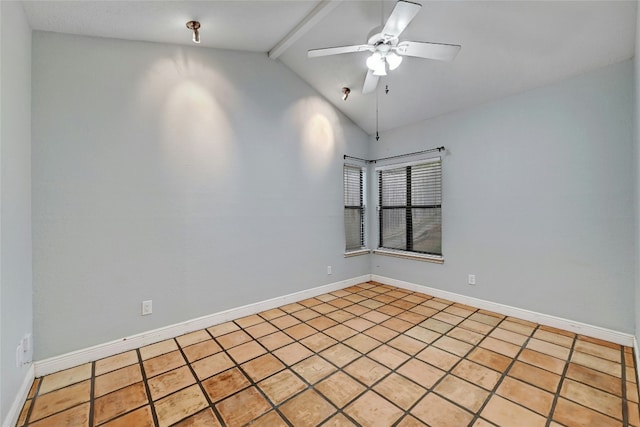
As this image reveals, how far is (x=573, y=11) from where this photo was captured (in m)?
2.14

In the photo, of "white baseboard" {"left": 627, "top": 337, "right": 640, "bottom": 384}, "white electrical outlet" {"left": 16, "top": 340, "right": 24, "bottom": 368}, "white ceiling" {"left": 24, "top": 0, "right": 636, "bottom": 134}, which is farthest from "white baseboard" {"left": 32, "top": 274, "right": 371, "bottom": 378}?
"white baseboard" {"left": 627, "top": 337, "right": 640, "bottom": 384}

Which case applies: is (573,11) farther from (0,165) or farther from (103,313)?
(103,313)

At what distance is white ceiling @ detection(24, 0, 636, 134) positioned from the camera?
209cm

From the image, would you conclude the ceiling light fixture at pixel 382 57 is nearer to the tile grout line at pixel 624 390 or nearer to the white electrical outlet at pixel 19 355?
the tile grout line at pixel 624 390

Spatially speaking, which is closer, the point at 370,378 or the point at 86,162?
the point at 370,378

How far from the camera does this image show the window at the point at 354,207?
4.37 metres

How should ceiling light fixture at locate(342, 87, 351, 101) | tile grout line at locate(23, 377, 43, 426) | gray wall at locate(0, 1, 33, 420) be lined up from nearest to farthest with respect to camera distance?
gray wall at locate(0, 1, 33, 420), tile grout line at locate(23, 377, 43, 426), ceiling light fixture at locate(342, 87, 351, 101)

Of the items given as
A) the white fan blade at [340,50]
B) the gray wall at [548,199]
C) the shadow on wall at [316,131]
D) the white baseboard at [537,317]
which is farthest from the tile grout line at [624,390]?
the shadow on wall at [316,131]

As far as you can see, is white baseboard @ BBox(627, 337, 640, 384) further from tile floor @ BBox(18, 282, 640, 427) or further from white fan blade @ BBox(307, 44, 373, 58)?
white fan blade @ BBox(307, 44, 373, 58)

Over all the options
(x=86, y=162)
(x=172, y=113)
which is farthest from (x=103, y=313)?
(x=172, y=113)

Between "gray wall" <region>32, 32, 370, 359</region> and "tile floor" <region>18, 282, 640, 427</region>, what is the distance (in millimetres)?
462

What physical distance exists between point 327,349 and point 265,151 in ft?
7.32

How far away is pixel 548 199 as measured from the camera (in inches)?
111

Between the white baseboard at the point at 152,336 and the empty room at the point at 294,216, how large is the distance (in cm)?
2
